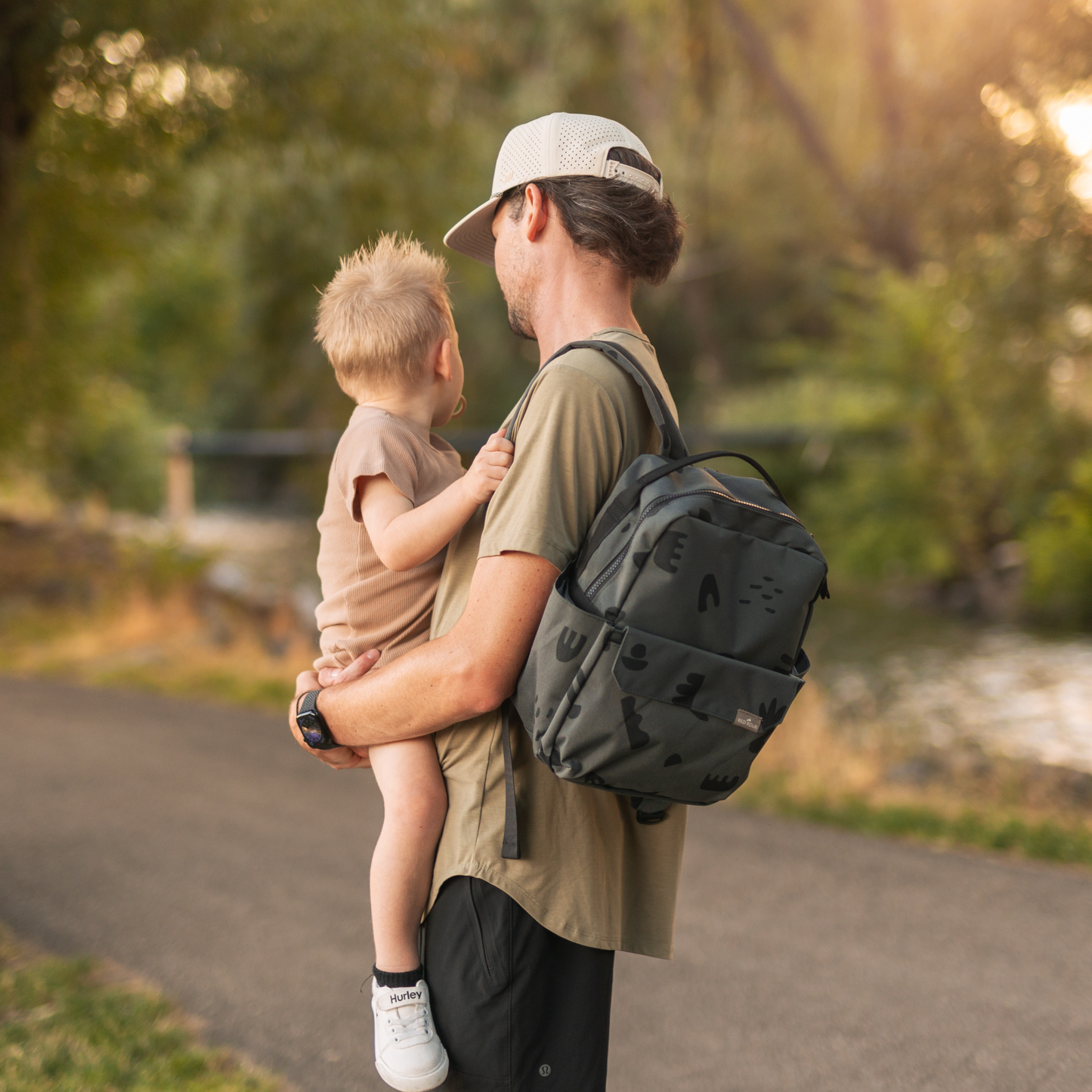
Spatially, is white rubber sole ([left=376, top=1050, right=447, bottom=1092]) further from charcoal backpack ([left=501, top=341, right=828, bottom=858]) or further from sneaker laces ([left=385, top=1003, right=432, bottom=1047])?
charcoal backpack ([left=501, top=341, right=828, bottom=858])

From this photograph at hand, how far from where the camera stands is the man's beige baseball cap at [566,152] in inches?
61.7

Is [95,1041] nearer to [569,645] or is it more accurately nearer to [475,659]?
[475,659]

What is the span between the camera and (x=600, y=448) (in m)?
1.47

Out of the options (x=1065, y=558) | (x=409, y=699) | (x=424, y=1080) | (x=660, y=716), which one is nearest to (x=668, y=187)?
(x=1065, y=558)

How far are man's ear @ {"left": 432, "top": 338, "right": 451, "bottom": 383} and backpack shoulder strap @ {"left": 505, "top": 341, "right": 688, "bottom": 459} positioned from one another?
0.35 m

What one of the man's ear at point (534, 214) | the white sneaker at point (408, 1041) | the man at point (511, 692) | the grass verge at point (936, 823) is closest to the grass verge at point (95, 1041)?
the white sneaker at point (408, 1041)

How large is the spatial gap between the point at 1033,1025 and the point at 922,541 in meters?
13.9

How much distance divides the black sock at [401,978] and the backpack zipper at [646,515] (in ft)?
2.37

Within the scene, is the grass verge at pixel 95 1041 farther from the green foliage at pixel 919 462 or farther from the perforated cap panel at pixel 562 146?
the green foliage at pixel 919 462

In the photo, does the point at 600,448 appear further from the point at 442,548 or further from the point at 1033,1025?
the point at 1033,1025

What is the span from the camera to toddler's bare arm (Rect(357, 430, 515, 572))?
59.1 inches

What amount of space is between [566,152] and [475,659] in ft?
2.52

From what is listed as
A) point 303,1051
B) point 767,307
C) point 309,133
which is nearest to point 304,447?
point 767,307

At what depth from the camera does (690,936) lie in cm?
395
